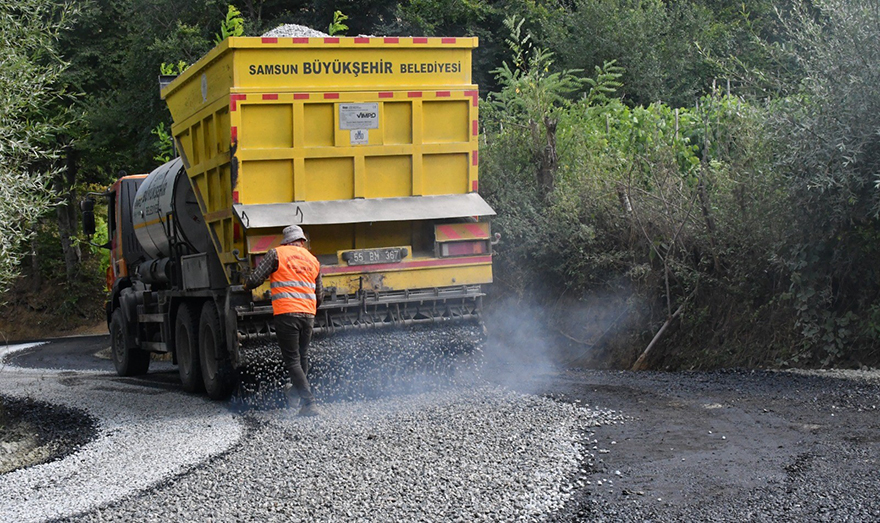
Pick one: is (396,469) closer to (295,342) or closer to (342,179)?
(295,342)

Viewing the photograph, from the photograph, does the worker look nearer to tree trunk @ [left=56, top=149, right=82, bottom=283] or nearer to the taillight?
the taillight

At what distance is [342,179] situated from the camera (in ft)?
28.8

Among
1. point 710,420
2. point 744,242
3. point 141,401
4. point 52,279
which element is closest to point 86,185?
point 52,279

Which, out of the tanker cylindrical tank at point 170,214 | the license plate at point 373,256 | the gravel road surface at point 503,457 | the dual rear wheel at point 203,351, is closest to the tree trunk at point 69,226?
the tanker cylindrical tank at point 170,214

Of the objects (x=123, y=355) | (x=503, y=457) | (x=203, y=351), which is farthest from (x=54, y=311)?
(x=503, y=457)

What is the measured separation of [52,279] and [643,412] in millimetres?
28437

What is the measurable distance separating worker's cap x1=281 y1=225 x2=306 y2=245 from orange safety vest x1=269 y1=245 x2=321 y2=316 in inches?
2.4

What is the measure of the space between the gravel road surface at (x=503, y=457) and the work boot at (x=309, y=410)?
0.28ft

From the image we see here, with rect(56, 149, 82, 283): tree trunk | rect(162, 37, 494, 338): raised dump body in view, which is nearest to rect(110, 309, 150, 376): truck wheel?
rect(162, 37, 494, 338): raised dump body

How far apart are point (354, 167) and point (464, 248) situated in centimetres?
128

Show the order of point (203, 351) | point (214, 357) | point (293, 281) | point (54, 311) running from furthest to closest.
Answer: point (54, 311) < point (203, 351) < point (214, 357) < point (293, 281)

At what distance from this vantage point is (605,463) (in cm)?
590

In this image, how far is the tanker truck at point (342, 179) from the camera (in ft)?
27.8

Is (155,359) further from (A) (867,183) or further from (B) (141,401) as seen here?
(A) (867,183)
